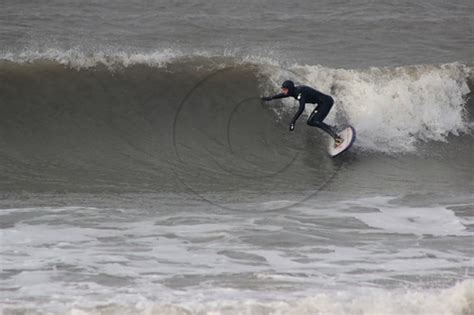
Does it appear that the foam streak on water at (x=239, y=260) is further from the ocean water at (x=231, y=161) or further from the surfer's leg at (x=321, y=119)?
the surfer's leg at (x=321, y=119)

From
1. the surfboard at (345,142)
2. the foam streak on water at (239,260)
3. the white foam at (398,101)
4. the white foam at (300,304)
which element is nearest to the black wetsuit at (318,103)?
the surfboard at (345,142)

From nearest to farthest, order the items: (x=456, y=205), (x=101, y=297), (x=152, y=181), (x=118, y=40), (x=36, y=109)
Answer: (x=101, y=297) < (x=456, y=205) < (x=152, y=181) < (x=36, y=109) < (x=118, y=40)

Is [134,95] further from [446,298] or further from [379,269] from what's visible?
[446,298]

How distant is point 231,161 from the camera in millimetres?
14180

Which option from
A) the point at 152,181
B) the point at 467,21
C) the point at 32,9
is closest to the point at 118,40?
the point at 32,9

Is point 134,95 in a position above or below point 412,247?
above

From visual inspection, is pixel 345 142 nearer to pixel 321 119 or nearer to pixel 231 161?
pixel 321 119

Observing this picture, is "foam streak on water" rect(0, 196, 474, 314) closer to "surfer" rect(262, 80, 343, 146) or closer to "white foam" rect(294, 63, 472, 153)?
"surfer" rect(262, 80, 343, 146)

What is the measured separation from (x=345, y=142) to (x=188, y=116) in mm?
3030

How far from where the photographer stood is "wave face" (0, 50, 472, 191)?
44.8 ft

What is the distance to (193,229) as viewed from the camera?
1017 cm

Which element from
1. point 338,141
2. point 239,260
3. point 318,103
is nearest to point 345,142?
point 338,141

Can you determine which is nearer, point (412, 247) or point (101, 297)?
point (101, 297)

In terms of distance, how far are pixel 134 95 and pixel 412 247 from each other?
8.00 metres
